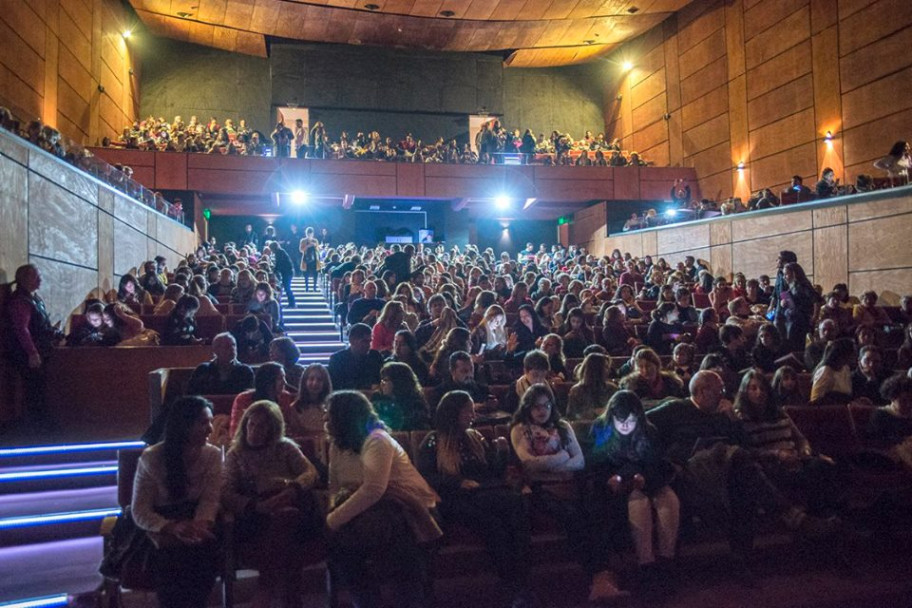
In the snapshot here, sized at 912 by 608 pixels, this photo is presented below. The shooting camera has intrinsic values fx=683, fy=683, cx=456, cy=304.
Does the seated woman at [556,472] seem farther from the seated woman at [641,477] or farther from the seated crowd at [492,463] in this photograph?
the seated woman at [641,477]

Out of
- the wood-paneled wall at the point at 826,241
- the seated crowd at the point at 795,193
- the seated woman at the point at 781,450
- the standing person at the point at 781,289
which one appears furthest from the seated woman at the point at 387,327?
the seated crowd at the point at 795,193

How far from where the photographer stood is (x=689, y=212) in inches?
580

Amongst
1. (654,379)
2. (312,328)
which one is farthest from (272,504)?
(312,328)

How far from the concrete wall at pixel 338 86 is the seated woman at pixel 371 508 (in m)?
18.8

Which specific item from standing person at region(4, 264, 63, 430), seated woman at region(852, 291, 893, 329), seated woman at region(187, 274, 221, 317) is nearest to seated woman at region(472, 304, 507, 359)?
seated woman at region(187, 274, 221, 317)

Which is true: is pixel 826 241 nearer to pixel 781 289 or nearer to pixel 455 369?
pixel 781 289

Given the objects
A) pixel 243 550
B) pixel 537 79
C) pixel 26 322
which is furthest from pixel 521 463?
pixel 537 79

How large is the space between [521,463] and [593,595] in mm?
772

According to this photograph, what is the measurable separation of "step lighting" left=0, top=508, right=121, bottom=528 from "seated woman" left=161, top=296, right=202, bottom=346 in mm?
2280

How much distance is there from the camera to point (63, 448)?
4609 mm

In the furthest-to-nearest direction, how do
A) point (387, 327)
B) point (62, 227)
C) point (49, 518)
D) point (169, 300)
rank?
point (62, 227)
point (169, 300)
point (387, 327)
point (49, 518)

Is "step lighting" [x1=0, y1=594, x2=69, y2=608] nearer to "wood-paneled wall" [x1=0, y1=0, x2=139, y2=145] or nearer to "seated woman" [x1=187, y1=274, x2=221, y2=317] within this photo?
"seated woman" [x1=187, y1=274, x2=221, y2=317]

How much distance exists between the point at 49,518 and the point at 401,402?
1997mm

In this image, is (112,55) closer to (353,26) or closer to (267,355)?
(353,26)
